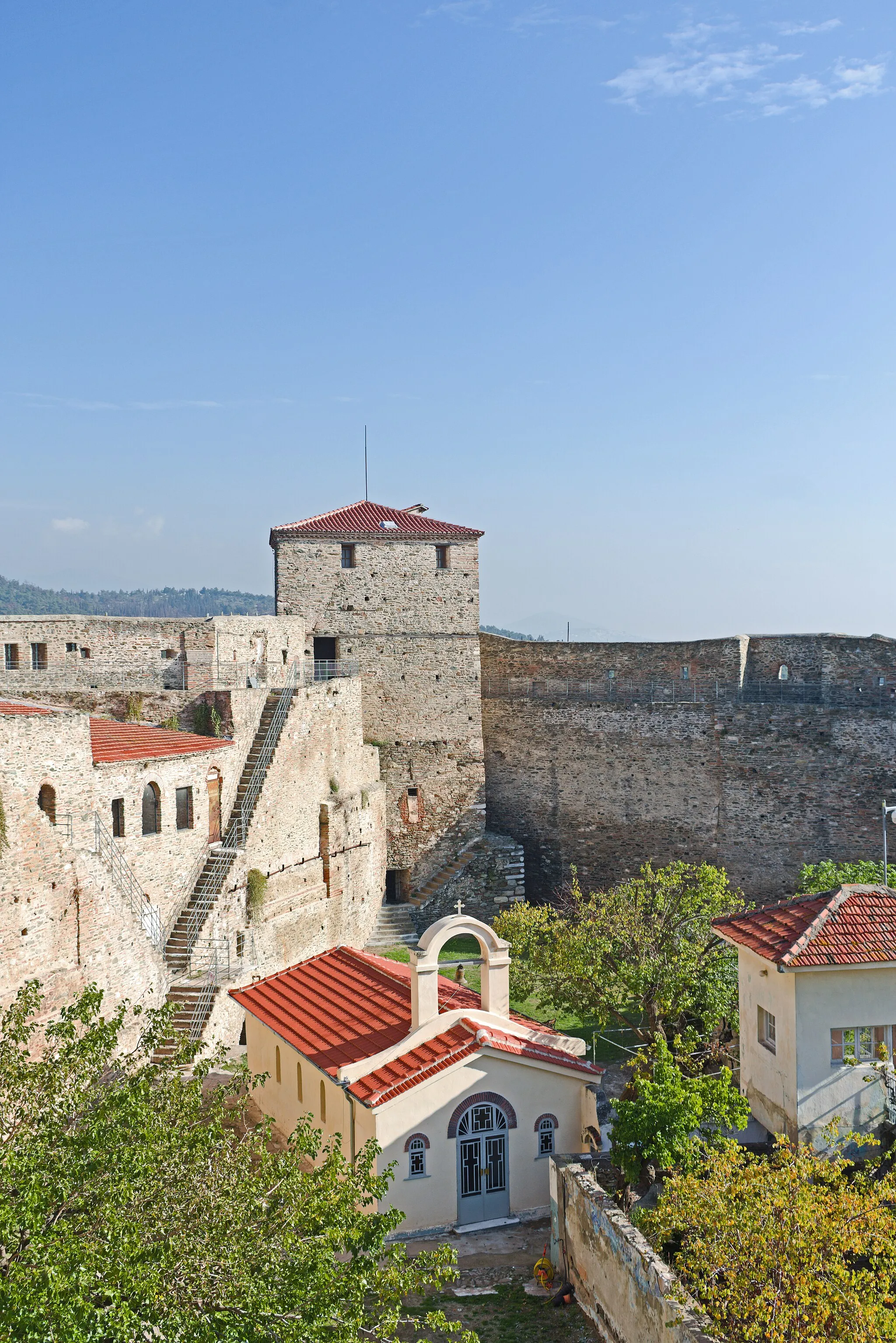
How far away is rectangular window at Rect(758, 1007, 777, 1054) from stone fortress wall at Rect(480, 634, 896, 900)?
16.0 meters

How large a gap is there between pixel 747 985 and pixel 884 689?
17353 mm

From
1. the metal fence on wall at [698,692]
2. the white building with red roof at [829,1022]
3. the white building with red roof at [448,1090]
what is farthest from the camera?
the metal fence on wall at [698,692]

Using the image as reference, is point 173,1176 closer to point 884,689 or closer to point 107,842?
point 107,842

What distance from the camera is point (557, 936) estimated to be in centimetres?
2300

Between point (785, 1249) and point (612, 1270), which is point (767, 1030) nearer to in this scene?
point (612, 1270)

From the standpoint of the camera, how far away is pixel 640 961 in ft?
69.9

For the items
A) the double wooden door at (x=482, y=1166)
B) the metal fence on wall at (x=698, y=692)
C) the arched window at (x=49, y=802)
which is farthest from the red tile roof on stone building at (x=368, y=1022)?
the metal fence on wall at (x=698, y=692)

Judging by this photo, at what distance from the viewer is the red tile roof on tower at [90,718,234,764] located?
21203 mm

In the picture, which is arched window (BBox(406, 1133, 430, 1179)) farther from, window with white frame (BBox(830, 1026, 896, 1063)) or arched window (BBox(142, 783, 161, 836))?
arched window (BBox(142, 783, 161, 836))

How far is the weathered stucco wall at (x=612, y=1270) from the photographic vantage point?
11.1 m

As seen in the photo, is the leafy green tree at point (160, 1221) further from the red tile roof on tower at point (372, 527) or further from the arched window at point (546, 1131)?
the red tile roof on tower at point (372, 527)

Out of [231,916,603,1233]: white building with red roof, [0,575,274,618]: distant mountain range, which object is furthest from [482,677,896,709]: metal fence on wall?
[0,575,274,618]: distant mountain range

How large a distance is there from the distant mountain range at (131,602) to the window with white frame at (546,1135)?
80.7 metres

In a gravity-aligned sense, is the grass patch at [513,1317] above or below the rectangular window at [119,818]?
below
